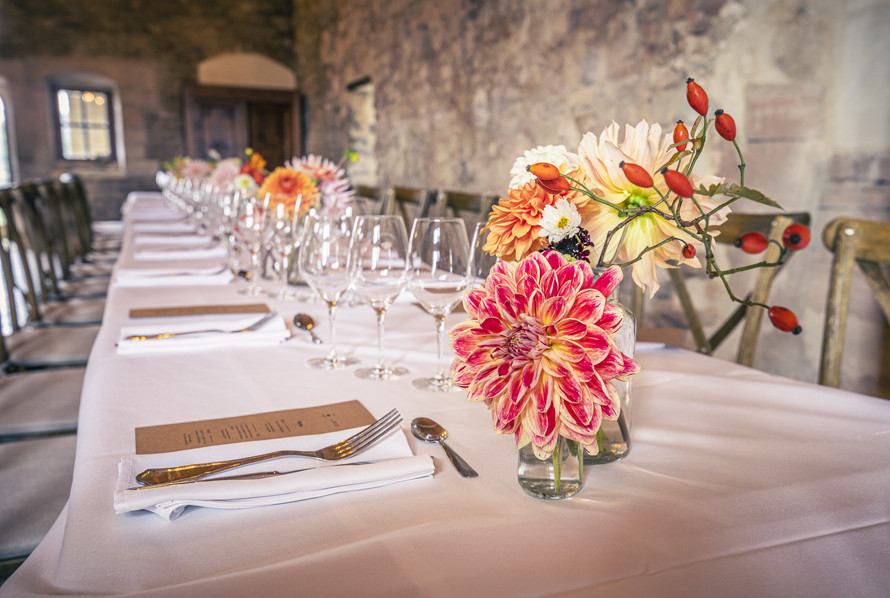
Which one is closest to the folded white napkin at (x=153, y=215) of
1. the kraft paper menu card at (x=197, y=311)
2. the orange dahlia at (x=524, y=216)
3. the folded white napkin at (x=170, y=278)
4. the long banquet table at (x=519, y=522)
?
the folded white napkin at (x=170, y=278)

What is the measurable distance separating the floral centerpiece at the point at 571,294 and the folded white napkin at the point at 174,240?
2.19m

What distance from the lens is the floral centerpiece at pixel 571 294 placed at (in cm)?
51

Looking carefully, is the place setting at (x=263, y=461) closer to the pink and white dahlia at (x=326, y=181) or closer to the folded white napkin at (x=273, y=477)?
the folded white napkin at (x=273, y=477)

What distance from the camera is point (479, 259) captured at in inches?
33.4

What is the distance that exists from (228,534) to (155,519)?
72mm

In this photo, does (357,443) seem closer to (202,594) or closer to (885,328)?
(202,594)

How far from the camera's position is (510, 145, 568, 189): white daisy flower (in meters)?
0.71

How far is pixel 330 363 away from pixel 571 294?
59 centimetres

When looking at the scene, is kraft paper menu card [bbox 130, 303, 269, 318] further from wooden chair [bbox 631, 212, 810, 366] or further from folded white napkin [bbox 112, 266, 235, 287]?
wooden chair [bbox 631, 212, 810, 366]

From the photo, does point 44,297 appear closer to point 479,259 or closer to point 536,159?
point 479,259

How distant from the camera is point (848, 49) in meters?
2.06

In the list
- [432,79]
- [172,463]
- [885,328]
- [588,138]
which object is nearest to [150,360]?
[172,463]

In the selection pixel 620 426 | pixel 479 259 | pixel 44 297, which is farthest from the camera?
pixel 44 297

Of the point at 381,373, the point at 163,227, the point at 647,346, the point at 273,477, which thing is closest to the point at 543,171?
the point at 273,477
